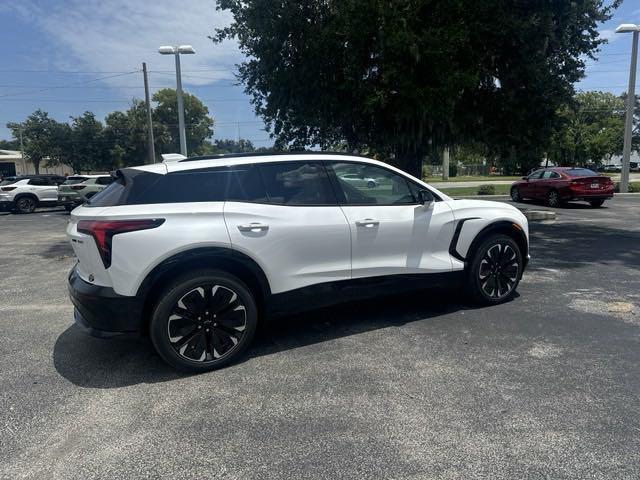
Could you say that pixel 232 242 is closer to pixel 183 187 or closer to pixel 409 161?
pixel 183 187

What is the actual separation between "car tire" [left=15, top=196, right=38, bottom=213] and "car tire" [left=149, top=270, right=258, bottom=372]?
784 inches

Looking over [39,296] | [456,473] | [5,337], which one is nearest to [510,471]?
[456,473]

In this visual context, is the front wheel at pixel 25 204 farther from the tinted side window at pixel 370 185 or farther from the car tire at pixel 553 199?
the car tire at pixel 553 199

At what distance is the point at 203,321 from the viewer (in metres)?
3.75

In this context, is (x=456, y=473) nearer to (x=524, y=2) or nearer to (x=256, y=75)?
(x=524, y=2)

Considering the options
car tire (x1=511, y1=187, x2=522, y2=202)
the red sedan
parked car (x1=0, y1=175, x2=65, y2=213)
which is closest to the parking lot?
the red sedan

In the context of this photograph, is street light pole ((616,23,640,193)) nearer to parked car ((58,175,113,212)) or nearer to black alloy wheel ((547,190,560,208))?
black alloy wheel ((547,190,560,208))

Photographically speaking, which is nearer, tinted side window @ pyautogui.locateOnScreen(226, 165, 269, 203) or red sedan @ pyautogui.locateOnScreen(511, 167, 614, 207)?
tinted side window @ pyautogui.locateOnScreen(226, 165, 269, 203)

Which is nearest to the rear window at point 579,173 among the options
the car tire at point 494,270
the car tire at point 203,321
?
the car tire at point 494,270

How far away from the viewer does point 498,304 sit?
531 cm

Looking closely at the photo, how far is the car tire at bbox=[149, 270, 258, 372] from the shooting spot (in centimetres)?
362

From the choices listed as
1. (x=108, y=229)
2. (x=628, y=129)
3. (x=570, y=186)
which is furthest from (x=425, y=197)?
(x=628, y=129)

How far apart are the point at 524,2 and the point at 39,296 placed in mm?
10160

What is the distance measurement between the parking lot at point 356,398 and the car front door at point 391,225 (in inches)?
24.8
